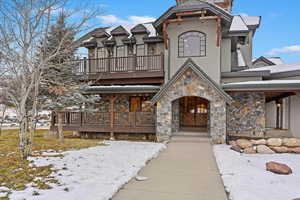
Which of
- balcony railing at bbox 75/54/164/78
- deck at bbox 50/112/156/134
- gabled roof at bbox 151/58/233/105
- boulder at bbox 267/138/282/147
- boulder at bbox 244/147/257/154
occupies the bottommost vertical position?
boulder at bbox 244/147/257/154

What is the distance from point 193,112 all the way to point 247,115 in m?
3.44

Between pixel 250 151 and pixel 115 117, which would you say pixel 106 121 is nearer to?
pixel 115 117

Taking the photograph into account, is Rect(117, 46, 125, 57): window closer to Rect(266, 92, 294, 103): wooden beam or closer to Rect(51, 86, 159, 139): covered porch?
Rect(51, 86, 159, 139): covered porch

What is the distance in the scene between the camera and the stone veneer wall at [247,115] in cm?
1176

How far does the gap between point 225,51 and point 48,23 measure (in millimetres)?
9698

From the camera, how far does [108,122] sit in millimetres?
13695

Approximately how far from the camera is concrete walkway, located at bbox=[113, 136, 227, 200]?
4559mm

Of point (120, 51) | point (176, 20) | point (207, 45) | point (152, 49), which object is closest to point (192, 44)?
point (207, 45)

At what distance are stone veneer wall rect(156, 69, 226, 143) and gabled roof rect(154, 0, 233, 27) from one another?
3415 millimetres

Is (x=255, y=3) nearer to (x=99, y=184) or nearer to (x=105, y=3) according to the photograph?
(x=105, y=3)

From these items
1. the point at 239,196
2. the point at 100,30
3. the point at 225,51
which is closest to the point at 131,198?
the point at 239,196

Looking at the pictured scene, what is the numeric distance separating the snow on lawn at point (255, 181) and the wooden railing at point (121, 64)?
7231 mm

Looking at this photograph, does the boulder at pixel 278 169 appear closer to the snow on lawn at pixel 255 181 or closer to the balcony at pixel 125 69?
the snow on lawn at pixel 255 181

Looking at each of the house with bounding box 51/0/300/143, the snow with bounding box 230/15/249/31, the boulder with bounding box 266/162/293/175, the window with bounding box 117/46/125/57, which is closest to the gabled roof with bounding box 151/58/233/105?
the house with bounding box 51/0/300/143
